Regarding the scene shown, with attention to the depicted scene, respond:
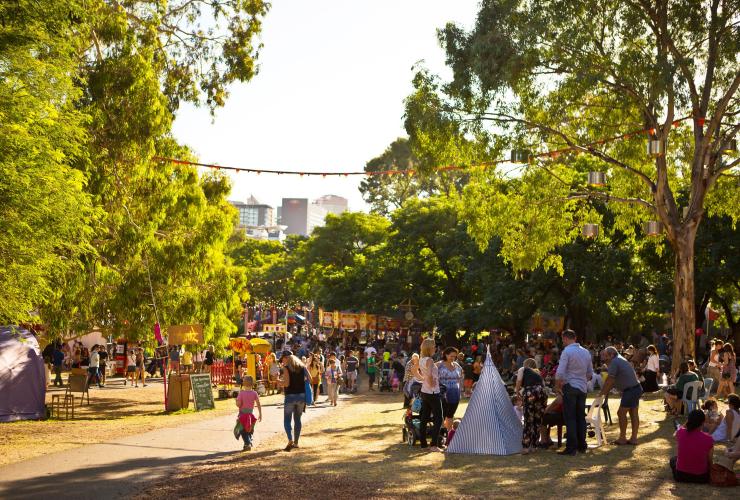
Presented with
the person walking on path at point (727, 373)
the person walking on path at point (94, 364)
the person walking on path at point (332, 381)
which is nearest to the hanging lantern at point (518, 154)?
the person walking on path at point (727, 373)

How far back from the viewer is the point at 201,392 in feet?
72.7

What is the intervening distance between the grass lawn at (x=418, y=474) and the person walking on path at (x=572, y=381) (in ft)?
1.43

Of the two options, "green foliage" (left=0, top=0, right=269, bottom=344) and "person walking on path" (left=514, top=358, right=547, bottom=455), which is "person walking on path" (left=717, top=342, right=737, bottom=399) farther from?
"green foliage" (left=0, top=0, right=269, bottom=344)

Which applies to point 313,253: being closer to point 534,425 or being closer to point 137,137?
point 137,137

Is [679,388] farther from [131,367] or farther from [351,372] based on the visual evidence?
[131,367]

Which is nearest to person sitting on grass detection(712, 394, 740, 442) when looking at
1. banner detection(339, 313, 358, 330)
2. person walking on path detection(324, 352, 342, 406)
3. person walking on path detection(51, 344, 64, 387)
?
person walking on path detection(324, 352, 342, 406)

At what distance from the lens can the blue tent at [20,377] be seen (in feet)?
62.2

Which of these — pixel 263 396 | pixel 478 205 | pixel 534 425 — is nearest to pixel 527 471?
pixel 534 425

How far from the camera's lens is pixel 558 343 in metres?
43.3

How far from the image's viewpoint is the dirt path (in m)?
10.2

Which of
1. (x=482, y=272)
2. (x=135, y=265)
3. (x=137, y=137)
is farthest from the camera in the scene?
(x=482, y=272)

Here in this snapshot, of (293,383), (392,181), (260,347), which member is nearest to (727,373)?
(293,383)

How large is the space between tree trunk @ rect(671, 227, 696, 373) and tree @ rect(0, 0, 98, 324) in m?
12.4

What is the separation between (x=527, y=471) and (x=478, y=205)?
13.0 meters
